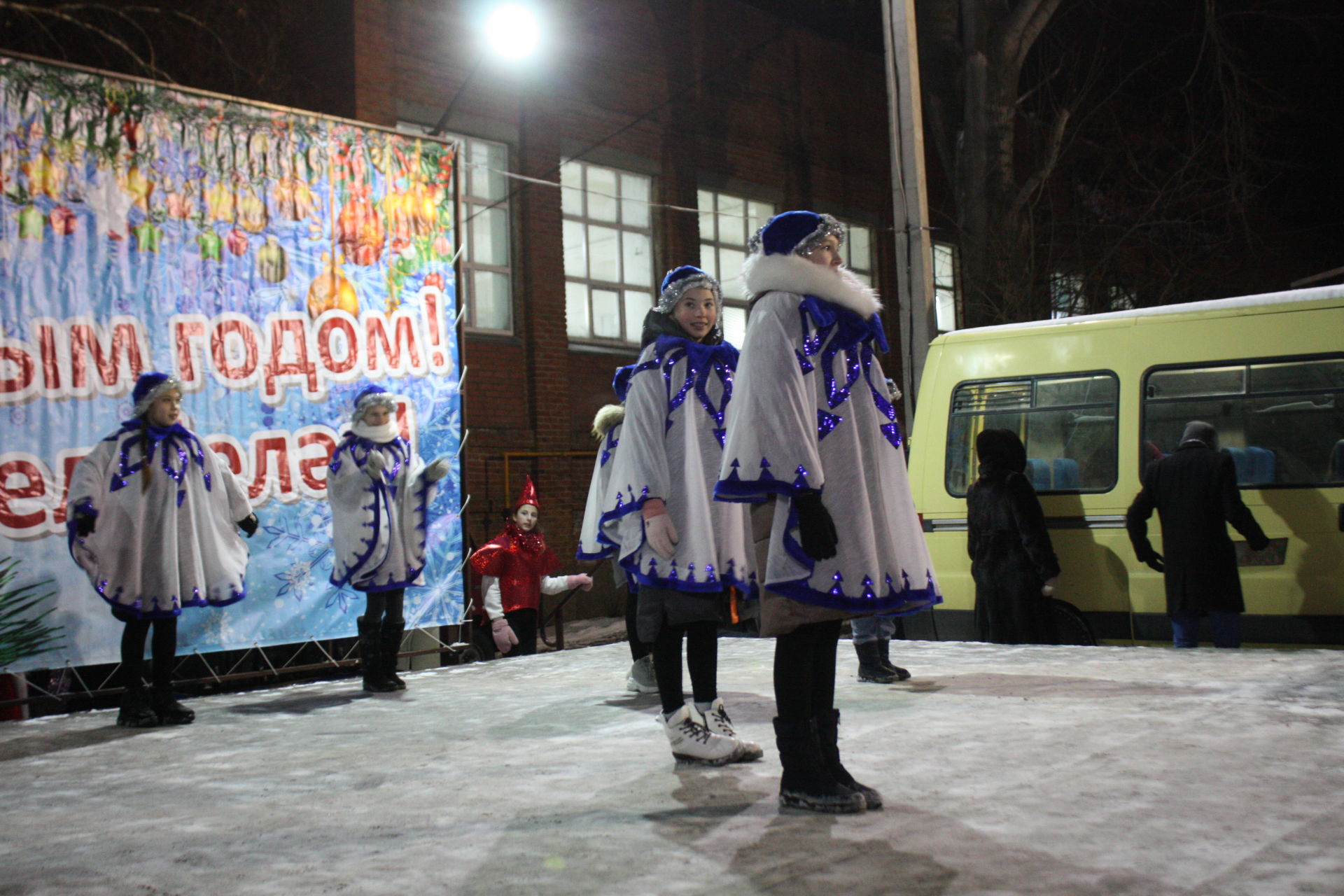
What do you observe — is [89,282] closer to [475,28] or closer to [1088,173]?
[475,28]

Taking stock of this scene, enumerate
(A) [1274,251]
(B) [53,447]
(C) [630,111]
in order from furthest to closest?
1. (A) [1274,251]
2. (C) [630,111]
3. (B) [53,447]

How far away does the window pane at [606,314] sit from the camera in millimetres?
15289

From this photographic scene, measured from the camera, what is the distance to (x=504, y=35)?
12797 millimetres

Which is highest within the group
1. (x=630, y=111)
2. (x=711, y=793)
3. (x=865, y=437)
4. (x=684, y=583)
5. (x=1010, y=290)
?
(x=630, y=111)

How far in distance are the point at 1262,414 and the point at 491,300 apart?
9.11m

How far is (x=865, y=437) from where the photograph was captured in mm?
3688

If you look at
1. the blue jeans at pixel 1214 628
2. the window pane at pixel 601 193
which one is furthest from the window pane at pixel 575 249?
the blue jeans at pixel 1214 628

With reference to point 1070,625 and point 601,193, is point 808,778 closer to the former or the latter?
point 1070,625

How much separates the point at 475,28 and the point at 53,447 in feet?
28.4

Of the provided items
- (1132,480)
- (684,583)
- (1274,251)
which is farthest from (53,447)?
(1274,251)

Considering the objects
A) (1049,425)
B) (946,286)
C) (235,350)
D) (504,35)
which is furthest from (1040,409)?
(946,286)

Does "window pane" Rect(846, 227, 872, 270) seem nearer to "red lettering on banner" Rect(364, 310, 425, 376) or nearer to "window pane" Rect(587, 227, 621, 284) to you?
"window pane" Rect(587, 227, 621, 284)

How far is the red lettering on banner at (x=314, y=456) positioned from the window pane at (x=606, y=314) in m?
7.54

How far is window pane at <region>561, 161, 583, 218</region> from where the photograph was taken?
14802 mm
